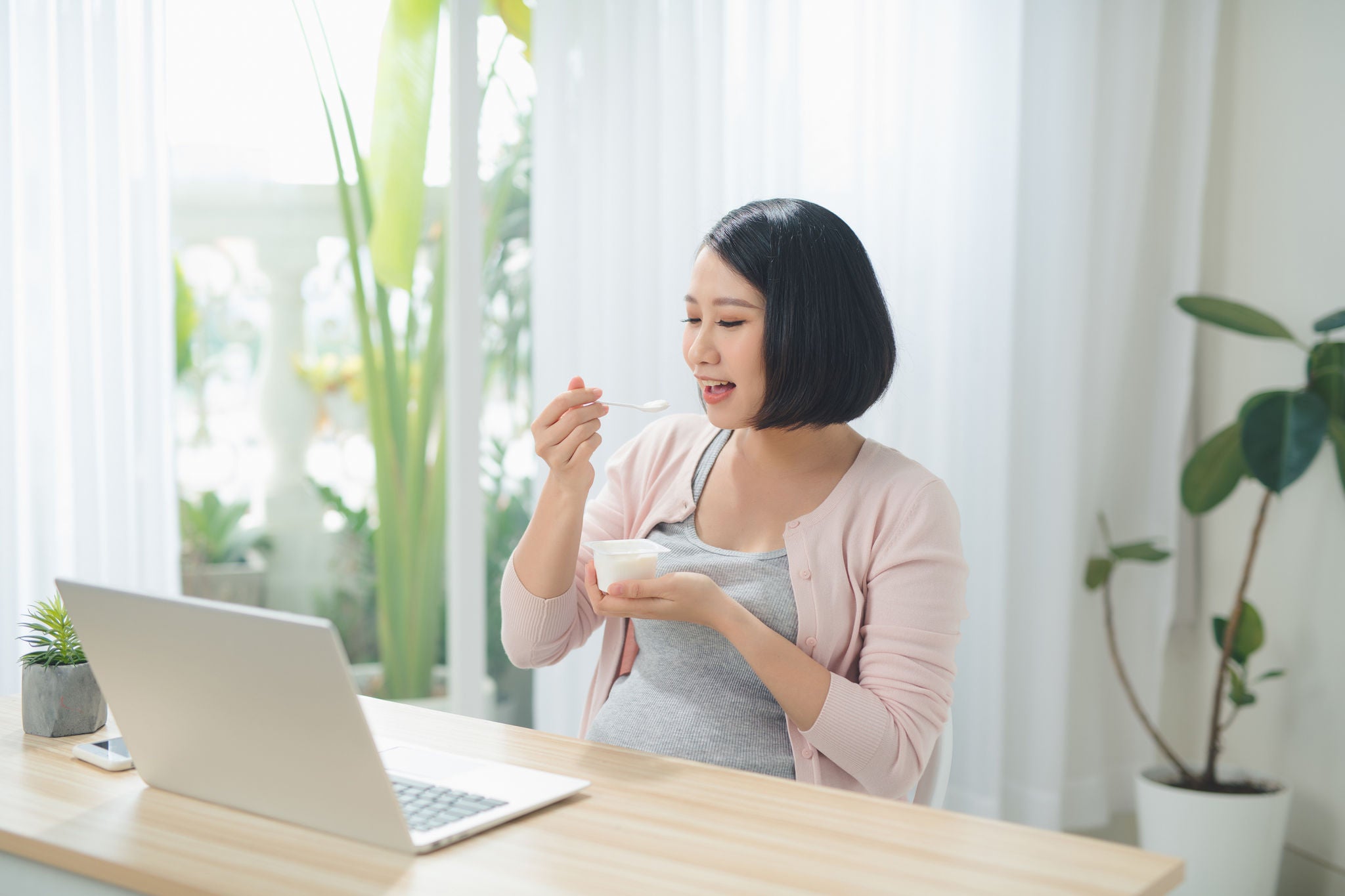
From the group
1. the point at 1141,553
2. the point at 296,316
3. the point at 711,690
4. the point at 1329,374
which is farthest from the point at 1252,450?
the point at 296,316

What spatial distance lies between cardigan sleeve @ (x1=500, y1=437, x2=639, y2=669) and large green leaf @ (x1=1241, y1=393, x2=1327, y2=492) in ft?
4.40

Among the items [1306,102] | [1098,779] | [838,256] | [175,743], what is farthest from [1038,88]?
[175,743]

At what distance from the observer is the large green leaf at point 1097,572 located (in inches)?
98.1

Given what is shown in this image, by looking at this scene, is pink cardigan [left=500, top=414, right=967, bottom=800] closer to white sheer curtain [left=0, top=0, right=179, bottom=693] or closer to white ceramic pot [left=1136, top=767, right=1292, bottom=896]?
white ceramic pot [left=1136, top=767, right=1292, bottom=896]

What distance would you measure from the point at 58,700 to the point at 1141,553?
210 centimetres

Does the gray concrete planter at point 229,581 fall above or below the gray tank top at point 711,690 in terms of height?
below

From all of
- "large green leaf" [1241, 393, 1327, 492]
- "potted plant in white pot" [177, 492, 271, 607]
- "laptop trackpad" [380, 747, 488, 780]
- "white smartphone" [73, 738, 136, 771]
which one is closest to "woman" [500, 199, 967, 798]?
"laptop trackpad" [380, 747, 488, 780]

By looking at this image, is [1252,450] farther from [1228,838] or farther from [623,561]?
[623,561]

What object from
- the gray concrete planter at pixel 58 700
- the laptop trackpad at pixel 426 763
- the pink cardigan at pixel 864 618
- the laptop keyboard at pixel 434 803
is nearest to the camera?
the laptop keyboard at pixel 434 803

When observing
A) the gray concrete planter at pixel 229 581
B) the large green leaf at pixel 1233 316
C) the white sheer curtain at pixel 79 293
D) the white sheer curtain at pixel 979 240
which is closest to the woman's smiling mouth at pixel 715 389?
the white sheer curtain at pixel 979 240

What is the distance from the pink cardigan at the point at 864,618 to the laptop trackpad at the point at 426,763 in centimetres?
41

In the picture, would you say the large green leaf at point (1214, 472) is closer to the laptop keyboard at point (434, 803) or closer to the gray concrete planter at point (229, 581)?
the laptop keyboard at point (434, 803)

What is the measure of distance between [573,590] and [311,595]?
185 centimetres

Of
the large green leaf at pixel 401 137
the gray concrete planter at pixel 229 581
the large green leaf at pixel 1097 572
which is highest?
the large green leaf at pixel 401 137
